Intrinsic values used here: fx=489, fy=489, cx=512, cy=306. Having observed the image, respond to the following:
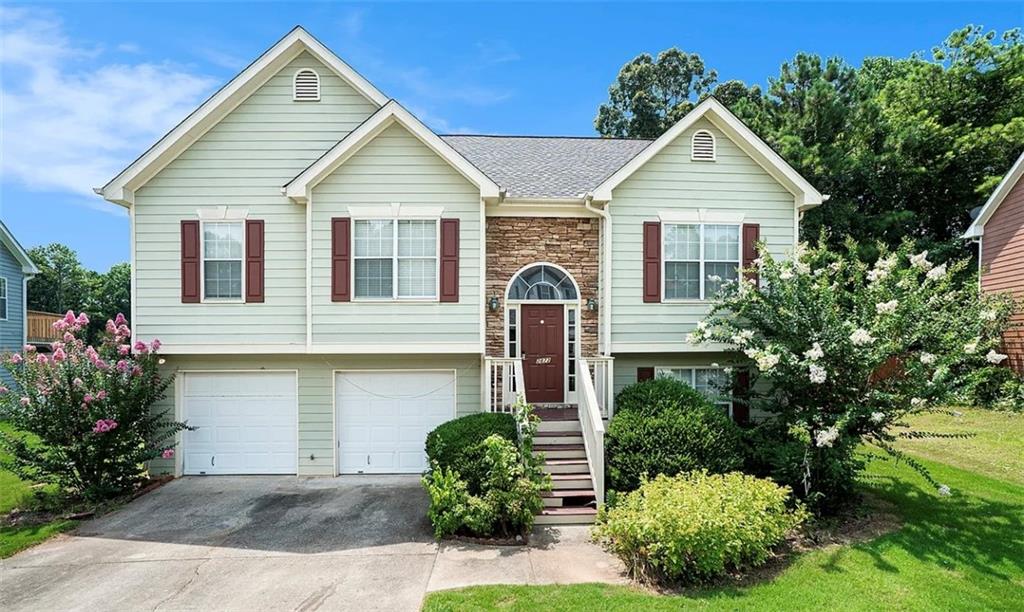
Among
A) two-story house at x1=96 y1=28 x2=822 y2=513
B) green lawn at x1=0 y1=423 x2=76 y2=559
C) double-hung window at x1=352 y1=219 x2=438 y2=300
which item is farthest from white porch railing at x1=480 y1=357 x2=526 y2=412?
green lawn at x1=0 y1=423 x2=76 y2=559

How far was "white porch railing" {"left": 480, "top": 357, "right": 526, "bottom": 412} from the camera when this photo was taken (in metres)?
9.05

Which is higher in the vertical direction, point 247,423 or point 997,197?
point 997,197

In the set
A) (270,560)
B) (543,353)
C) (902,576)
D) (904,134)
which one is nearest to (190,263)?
(270,560)

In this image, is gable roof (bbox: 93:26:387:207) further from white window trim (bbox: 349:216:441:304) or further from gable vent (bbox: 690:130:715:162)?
gable vent (bbox: 690:130:715:162)

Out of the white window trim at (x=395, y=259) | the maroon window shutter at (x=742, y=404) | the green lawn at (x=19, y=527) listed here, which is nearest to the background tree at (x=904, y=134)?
the maroon window shutter at (x=742, y=404)

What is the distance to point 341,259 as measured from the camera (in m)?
9.23

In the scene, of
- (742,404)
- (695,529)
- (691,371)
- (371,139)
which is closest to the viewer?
(695,529)

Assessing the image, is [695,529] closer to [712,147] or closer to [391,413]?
[391,413]

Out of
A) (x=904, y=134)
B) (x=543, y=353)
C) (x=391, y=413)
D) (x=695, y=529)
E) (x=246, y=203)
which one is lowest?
(x=695, y=529)

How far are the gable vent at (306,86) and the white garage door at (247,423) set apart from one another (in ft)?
18.2

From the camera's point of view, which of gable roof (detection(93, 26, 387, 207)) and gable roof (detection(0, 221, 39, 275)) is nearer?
gable roof (detection(93, 26, 387, 207))

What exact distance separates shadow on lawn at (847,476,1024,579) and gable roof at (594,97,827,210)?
5621mm

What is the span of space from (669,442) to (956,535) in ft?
12.8

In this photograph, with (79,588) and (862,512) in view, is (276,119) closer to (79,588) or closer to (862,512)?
(79,588)
